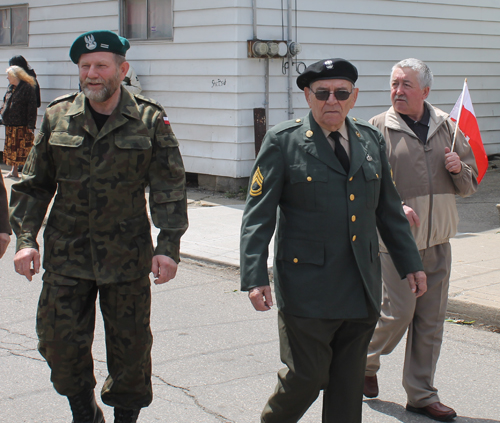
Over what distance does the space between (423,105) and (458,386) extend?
5.76 ft

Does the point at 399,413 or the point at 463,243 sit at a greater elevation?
the point at 463,243

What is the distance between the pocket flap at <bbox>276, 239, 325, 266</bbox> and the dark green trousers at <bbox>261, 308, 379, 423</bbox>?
260 millimetres

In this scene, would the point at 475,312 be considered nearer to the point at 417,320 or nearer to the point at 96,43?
the point at 417,320

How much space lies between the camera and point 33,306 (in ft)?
20.1

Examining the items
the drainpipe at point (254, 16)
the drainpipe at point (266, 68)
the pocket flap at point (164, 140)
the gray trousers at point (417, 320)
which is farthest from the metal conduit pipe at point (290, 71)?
the pocket flap at point (164, 140)

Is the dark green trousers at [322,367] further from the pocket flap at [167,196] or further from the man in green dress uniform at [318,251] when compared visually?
the pocket flap at [167,196]

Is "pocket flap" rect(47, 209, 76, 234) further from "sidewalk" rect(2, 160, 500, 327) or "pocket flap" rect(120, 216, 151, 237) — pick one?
"sidewalk" rect(2, 160, 500, 327)

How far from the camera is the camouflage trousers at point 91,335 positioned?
3.49 m

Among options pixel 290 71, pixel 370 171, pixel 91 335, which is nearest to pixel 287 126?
pixel 370 171

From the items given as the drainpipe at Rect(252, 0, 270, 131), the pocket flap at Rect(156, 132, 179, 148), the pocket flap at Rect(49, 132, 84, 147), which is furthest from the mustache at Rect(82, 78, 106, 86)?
the drainpipe at Rect(252, 0, 270, 131)

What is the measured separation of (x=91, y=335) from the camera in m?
3.61

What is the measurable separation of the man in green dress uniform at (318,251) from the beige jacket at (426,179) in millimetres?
892

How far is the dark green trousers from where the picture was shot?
10.7ft

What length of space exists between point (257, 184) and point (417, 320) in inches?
60.1
